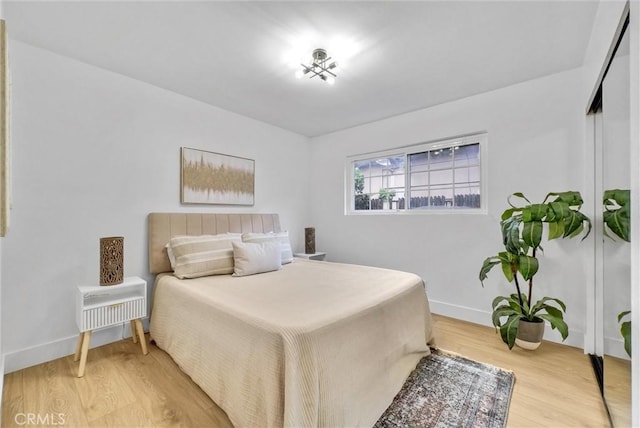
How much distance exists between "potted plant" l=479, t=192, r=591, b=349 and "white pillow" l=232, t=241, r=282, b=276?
1969mm

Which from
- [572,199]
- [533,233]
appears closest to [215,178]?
[533,233]

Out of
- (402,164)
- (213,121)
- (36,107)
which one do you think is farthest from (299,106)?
(36,107)

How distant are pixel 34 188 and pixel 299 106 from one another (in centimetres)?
253

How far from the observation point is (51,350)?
214 cm

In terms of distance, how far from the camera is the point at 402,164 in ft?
11.8

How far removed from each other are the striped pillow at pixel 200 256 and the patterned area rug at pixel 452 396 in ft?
5.90

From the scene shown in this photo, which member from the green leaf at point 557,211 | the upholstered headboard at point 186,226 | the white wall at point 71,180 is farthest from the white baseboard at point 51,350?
the green leaf at point 557,211

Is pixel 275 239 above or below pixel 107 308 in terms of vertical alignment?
above

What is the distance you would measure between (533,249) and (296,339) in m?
2.22

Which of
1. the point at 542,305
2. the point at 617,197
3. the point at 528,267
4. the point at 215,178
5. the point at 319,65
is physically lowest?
the point at 542,305

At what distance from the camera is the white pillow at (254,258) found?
2549mm

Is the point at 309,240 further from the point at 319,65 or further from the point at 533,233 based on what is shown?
the point at 533,233

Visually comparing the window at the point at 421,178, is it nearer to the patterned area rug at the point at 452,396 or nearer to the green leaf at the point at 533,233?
the green leaf at the point at 533,233

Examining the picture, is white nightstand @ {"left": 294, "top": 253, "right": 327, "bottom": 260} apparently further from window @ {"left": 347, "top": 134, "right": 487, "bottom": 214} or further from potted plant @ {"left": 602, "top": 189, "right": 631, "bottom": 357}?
potted plant @ {"left": 602, "top": 189, "right": 631, "bottom": 357}
